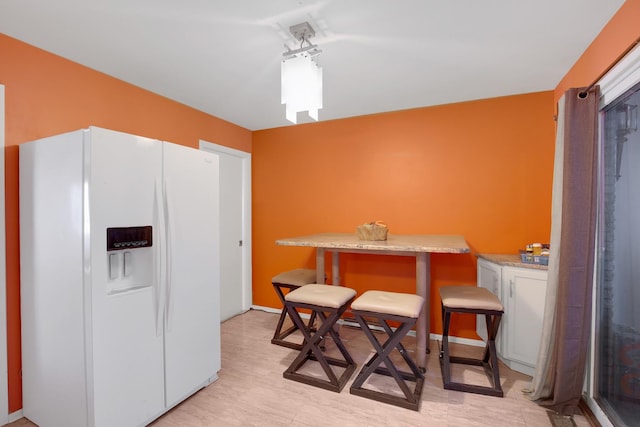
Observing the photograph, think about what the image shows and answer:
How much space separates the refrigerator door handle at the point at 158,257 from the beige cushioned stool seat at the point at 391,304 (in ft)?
4.27

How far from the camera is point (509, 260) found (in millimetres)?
2523

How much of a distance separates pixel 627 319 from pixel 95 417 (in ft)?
10.2

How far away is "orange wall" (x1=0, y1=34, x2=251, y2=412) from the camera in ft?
6.18

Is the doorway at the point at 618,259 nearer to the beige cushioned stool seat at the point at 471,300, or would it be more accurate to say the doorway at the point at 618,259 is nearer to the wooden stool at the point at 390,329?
the beige cushioned stool seat at the point at 471,300

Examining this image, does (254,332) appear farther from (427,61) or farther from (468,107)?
(468,107)

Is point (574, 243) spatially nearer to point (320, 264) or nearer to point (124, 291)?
point (320, 264)

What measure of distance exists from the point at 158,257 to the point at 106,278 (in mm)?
306

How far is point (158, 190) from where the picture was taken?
1902mm

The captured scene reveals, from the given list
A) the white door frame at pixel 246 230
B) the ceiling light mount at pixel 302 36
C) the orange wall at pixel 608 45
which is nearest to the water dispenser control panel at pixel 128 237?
the ceiling light mount at pixel 302 36

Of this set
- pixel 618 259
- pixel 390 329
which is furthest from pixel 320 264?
pixel 618 259

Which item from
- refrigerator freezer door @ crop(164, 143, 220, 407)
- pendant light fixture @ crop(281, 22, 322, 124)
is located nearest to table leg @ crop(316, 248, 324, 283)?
refrigerator freezer door @ crop(164, 143, 220, 407)

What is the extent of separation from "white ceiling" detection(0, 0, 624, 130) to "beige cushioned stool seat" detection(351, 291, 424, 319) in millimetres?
1787

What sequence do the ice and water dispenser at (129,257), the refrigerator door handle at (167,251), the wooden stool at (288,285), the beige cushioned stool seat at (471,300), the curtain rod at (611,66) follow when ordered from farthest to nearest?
the wooden stool at (288,285)
the beige cushioned stool seat at (471,300)
the refrigerator door handle at (167,251)
the ice and water dispenser at (129,257)
the curtain rod at (611,66)

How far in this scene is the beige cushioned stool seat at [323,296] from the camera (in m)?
2.15
